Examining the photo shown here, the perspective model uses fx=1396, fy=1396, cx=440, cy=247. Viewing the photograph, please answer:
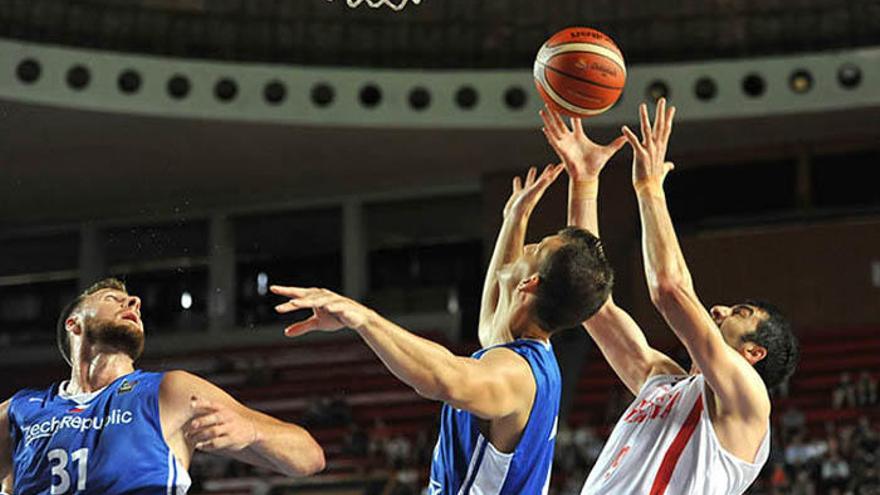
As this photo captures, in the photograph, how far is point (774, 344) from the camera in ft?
15.2

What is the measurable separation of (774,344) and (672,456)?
52cm

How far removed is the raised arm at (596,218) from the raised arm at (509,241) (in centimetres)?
8

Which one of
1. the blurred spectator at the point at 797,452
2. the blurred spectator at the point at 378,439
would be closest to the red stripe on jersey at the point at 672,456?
the blurred spectator at the point at 797,452

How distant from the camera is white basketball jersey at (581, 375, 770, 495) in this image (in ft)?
14.6

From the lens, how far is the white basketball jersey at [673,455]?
4.45m

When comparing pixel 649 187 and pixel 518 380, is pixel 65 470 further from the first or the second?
pixel 649 187

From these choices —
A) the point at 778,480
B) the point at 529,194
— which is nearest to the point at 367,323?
the point at 529,194

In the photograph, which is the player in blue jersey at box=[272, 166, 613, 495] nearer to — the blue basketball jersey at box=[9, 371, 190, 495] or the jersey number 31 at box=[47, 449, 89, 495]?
the blue basketball jersey at box=[9, 371, 190, 495]

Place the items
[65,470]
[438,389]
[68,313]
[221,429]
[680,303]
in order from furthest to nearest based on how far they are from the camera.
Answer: [680,303] → [68,313] → [65,470] → [221,429] → [438,389]

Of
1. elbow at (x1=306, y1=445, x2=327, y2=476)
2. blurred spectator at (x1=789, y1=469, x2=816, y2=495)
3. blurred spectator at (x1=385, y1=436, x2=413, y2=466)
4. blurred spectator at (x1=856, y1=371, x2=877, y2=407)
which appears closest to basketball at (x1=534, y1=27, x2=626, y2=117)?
elbow at (x1=306, y1=445, x2=327, y2=476)

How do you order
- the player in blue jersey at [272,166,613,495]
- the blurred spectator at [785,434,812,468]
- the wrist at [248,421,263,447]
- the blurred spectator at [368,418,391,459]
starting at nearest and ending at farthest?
the player in blue jersey at [272,166,613,495] → the wrist at [248,421,263,447] → the blurred spectator at [785,434,812,468] → the blurred spectator at [368,418,391,459]

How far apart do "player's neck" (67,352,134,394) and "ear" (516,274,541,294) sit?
117 centimetres

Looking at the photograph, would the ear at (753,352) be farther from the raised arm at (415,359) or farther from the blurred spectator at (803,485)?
the blurred spectator at (803,485)

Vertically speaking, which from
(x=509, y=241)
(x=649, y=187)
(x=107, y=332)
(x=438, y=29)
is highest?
(x=438, y=29)
